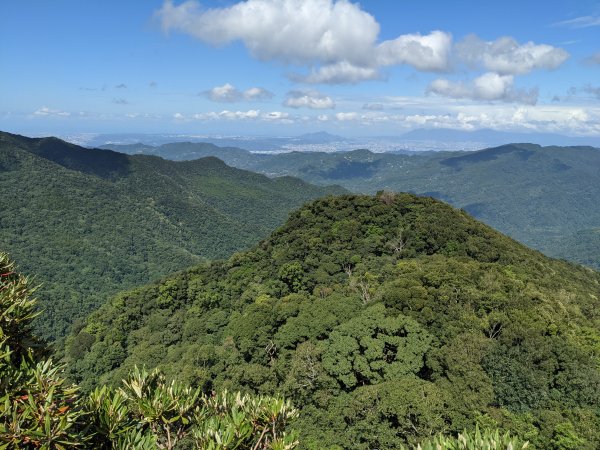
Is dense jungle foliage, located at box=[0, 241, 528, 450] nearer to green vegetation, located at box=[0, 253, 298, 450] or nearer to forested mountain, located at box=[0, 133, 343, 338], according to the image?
green vegetation, located at box=[0, 253, 298, 450]

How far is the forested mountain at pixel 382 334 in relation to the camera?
21.1 m

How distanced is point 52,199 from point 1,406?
Answer: 150282 millimetres

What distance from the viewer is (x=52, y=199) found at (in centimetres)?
13638

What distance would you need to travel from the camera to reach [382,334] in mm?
26844

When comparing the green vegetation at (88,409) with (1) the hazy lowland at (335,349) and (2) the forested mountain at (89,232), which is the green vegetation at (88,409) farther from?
(2) the forested mountain at (89,232)

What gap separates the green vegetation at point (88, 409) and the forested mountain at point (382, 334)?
1139cm

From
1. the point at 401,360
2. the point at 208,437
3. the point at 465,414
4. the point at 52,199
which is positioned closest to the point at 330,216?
the point at 401,360

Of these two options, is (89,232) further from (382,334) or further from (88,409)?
(88,409)

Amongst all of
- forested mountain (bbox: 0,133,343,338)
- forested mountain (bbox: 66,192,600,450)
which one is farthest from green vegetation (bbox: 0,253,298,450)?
forested mountain (bbox: 0,133,343,338)

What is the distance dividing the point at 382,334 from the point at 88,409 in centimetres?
2070

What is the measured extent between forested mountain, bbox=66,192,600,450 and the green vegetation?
1139 centimetres

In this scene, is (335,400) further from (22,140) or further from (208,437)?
(22,140)

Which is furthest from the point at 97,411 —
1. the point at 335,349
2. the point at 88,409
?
the point at 335,349

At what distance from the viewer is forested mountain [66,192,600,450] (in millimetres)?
21062
